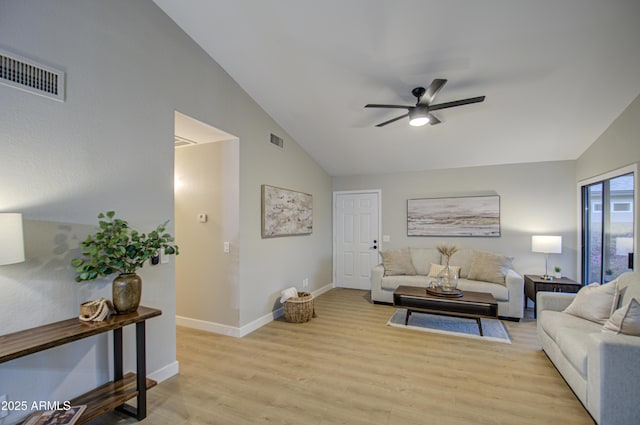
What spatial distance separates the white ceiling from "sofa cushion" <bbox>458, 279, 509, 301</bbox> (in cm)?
213

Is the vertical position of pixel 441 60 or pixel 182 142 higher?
pixel 441 60

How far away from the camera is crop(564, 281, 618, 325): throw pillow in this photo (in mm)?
2648

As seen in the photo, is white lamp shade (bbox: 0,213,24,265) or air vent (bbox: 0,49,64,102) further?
air vent (bbox: 0,49,64,102)

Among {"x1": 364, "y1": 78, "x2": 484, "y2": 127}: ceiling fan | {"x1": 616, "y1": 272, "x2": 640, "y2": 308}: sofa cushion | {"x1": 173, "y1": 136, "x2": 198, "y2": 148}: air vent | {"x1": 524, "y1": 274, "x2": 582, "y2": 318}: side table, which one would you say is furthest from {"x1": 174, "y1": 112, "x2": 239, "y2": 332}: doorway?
{"x1": 524, "y1": 274, "x2": 582, "y2": 318}: side table

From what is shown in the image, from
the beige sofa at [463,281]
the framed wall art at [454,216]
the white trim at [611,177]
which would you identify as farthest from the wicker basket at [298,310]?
the white trim at [611,177]

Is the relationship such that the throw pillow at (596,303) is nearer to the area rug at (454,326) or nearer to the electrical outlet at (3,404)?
the area rug at (454,326)

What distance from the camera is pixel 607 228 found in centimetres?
393

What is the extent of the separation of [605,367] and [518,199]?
12.1 ft

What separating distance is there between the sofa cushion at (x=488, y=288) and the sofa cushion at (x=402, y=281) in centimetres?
54

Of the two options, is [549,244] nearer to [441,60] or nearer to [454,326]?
[454,326]

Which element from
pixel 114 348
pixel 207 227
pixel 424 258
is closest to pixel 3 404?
pixel 114 348

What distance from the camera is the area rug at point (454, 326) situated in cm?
367

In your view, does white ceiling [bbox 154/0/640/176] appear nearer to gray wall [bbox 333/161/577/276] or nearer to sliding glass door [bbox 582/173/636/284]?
gray wall [bbox 333/161/577/276]

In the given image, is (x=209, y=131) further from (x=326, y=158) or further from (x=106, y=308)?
(x=326, y=158)
